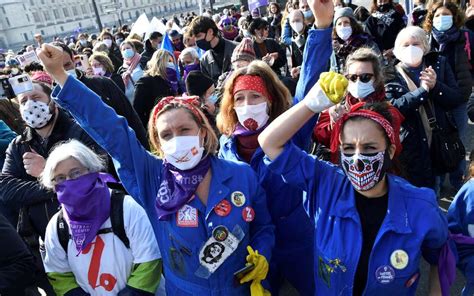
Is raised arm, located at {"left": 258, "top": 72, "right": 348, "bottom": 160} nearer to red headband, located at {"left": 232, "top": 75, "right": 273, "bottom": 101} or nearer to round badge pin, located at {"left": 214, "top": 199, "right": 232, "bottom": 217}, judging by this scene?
round badge pin, located at {"left": 214, "top": 199, "right": 232, "bottom": 217}

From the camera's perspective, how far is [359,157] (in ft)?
6.33

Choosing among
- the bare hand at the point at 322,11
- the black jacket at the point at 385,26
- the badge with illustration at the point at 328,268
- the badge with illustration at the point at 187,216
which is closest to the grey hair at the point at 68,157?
the badge with illustration at the point at 187,216

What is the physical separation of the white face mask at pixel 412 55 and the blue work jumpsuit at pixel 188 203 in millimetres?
1991

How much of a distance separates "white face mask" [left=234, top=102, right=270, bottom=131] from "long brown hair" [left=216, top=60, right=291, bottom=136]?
6 centimetres

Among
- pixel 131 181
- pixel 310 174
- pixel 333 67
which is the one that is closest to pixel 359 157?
pixel 310 174

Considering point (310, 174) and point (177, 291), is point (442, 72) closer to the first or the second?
point (310, 174)

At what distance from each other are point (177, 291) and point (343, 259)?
36.6 inches

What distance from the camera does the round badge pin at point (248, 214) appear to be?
83.0 inches

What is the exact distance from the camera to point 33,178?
119 inches

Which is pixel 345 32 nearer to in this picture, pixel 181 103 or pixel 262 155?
pixel 262 155

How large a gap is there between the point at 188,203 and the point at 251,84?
867mm

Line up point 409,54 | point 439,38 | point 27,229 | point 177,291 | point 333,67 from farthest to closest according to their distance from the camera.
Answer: point 333,67, point 439,38, point 409,54, point 27,229, point 177,291

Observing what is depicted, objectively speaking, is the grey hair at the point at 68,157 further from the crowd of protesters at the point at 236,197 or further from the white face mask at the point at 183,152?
the white face mask at the point at 183,152

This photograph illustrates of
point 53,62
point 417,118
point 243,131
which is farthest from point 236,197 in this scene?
point 417,118
